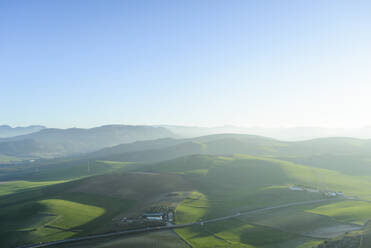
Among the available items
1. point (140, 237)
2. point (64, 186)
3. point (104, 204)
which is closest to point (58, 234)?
point (140, 237)

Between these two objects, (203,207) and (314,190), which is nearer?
(203,207)

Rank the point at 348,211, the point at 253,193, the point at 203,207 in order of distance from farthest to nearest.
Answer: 1. the point at 253,193
2. the point at 203,207
3. the point at 348,211

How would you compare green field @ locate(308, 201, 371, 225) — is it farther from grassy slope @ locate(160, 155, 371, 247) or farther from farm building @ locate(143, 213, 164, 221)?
farm building @ locate(143, 213, 164, 221)

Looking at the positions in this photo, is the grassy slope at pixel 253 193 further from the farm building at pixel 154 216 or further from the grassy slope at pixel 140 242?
the farm building at pixel 154 216

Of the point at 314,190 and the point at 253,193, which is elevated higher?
the point at 314,190

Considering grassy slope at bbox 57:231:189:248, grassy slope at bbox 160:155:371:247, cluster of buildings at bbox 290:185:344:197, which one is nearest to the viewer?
grassy slope at bbox 57:231:189:248

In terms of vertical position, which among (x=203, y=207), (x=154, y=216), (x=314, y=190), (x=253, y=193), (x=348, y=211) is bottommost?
(x=203, y=207)

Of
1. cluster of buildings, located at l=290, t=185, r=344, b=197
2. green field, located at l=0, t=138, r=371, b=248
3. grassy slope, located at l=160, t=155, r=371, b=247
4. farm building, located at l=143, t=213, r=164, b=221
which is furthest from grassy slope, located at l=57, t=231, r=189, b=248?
cluster of buildings, located at l=290, t=185, r=344, b=197

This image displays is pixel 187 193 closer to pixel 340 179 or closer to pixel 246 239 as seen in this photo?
pixel 246 239

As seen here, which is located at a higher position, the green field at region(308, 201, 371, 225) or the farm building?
the green field at region(308, 201, 371, 225)

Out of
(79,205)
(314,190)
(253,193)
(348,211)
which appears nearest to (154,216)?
(79,205)

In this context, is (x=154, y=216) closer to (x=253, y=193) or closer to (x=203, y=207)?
(x=203, y=207)
